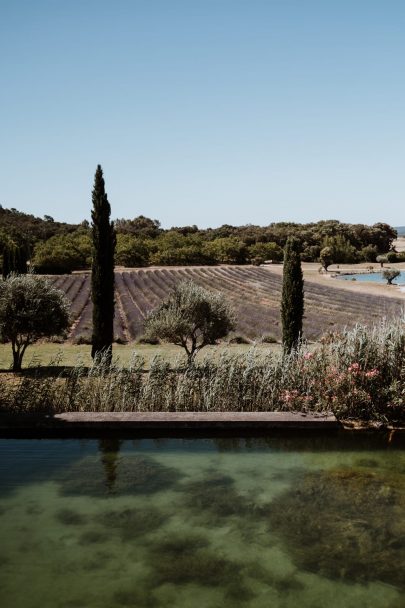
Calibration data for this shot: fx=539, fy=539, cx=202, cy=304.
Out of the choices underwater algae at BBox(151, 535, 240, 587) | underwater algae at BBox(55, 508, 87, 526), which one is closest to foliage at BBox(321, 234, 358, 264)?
underwater algae at BBox(55, 508, 87, 526)

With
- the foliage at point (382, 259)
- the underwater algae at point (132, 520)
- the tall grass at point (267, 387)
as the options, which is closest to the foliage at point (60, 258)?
the foliage at point (382, 259)

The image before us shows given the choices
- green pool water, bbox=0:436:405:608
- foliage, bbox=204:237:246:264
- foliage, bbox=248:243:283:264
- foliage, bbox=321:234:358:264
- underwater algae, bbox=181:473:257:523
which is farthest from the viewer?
foliage, bbox=321:234:358:264

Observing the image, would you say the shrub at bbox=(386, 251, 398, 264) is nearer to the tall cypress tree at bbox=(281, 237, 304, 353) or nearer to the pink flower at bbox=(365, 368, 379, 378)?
the tall cypress tree at bbox=(281, 237, 304, 353)

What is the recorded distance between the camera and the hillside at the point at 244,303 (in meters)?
30.6

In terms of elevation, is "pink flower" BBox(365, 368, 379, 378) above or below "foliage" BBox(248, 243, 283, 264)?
below

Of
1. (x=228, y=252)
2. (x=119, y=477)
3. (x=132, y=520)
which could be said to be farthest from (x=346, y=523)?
(x=228, y=252)

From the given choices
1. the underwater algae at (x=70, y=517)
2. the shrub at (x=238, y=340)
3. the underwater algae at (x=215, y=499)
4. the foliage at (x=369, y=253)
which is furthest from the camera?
the foliage at (x=369, y=253)

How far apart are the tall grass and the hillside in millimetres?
6257

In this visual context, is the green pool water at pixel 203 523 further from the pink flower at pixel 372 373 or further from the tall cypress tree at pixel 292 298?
the tall cypress tree at pixel 292 298

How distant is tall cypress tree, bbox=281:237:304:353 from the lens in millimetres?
20500

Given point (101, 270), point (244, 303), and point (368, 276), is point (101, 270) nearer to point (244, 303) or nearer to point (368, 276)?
point (244, 303)

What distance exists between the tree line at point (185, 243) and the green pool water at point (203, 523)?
59.8 m

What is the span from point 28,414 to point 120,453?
2.33 meters

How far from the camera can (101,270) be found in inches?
779
